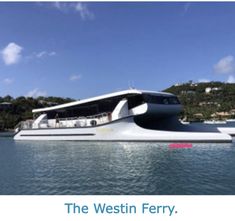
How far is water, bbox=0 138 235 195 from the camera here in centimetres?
1266

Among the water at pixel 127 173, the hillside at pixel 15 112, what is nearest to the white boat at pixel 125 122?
the water at pixel 127 173

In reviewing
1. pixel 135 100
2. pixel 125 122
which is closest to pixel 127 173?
pixel 125 122

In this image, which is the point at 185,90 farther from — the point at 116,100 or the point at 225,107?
the point at 116,100

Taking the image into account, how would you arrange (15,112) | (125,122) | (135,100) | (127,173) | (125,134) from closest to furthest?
(127,173)
(125,134)
(125,122)
(135,100)
(15,112)

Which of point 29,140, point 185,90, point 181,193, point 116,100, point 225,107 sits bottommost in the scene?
point 181,193

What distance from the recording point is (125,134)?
30359mm

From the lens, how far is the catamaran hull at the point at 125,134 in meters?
27.1

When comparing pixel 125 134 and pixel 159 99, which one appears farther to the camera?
pixel 159 99

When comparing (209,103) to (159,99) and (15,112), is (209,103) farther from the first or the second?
(159,99)

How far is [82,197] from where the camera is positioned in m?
11.5

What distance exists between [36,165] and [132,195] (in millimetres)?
9254

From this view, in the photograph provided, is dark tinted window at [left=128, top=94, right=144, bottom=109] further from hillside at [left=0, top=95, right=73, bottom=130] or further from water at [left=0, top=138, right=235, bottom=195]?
hillside at [left=0, top=95, right=73, bottom=130]

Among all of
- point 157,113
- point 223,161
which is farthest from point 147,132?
point 223,161

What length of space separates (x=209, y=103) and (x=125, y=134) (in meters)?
151
